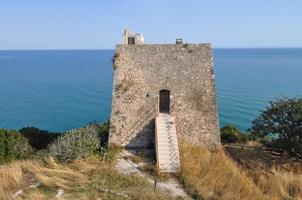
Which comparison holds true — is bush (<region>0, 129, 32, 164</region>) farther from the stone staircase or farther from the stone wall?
the stone staircase

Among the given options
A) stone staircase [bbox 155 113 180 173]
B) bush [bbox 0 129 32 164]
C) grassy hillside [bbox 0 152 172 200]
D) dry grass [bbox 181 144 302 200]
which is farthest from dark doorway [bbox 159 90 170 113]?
bush [bbox 0 129 32 164]

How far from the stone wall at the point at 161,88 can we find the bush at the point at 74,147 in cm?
167

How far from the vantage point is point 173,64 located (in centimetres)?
1628

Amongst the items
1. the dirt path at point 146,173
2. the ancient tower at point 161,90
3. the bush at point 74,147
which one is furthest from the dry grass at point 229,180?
the bush at point 74,147

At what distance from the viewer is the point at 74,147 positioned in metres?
13.6

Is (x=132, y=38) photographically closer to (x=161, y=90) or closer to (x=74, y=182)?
(x=161, y=90)

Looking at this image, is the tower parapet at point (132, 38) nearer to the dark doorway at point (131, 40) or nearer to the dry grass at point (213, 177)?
the dark doorway at point (131, 40)

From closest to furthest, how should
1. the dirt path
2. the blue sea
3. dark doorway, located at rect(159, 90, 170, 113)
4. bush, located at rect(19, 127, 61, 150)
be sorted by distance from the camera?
the dirt path, dark doorway, located at rect(159, 90, 170, 113), bush, located at rect(19, 127, 61, 150), the blue sea

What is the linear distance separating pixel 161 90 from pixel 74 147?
17.3 ft

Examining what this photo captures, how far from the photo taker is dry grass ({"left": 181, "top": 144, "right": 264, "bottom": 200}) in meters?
11.0

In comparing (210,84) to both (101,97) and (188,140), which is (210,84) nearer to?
(188,140)

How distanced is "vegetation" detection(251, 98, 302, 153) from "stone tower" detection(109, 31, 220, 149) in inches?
128

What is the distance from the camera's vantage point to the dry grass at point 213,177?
10969 mm

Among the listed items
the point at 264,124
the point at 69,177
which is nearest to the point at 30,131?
the point at 69,177
